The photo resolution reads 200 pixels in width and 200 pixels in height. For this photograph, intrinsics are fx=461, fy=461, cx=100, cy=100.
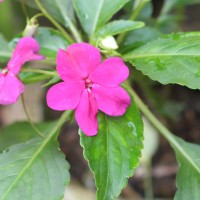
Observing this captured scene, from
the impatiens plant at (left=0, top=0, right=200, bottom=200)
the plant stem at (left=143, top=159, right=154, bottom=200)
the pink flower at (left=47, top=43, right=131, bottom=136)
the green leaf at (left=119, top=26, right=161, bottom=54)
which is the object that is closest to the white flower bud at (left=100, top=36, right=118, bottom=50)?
the impatiens plant at (left=0, top=0, right=200, bottom=200)

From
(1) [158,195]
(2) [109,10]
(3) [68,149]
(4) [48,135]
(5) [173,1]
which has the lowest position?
(1) [158,195]

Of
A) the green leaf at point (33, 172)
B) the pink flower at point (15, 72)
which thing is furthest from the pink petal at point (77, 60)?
the green leaf at point (33, 172)

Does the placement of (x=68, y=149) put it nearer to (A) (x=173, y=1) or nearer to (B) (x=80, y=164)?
(B) (x=80, y=164)

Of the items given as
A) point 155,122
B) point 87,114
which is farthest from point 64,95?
point 155,122

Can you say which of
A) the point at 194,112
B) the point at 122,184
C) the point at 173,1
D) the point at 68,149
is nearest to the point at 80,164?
the point at 68,149

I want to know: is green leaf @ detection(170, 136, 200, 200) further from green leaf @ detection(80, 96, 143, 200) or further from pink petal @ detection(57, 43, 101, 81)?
pink petal @ detection(57, 43, 101, 81)

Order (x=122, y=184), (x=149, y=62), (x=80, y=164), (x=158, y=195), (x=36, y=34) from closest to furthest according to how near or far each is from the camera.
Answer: (x=122, y=184), (x=149, y=62), (x=36, y=34), (x=158, y=195), (x=80, y=164)

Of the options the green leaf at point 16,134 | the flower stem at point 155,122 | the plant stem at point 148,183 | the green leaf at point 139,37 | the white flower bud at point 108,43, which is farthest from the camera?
the plant stem at point 148,183

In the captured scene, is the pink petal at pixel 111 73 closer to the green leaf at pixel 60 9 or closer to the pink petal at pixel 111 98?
the pink petal at pixel 111 98
